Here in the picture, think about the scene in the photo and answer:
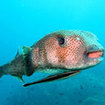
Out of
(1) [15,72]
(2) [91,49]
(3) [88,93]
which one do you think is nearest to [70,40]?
(2) [91,49]

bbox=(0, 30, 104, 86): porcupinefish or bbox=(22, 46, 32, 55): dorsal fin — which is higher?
bbox=(22, 46, 32, 55): dorsal fin

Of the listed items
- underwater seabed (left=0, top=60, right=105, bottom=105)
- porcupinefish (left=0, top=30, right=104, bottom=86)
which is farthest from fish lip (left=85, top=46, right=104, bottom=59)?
underwater seabed (left=0, top=60, right=105, bottom=105)

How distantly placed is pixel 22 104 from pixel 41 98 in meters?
2.29

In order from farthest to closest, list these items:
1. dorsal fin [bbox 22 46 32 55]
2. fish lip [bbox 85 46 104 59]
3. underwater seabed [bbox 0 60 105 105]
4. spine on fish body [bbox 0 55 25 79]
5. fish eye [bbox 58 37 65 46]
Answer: underwater seabed [bbox 0 60 105 105], spine on fish body [bbox 0 55 25 79], dorsal fin [bbox 22 46 32 55], fish eye [bbox 58 37 65 46], fish lip [bbox 85 46 104 59]

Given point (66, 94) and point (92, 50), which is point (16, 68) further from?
point (66, 94)

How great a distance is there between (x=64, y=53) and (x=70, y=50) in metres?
0.09

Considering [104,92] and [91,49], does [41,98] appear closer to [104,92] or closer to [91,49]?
[104,92]

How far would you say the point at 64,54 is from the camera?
2.05 meters

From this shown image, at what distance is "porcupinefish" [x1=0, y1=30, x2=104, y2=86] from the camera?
191 centimetres

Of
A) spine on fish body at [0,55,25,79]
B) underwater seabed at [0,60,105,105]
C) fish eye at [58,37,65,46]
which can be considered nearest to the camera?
fish eye at [58,37,65,46]

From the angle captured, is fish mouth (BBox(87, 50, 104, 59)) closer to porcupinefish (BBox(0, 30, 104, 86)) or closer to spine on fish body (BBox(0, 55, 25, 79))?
porcupinefish (BBox(0, 30, 104, 86))

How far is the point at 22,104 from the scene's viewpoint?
60.3 ft

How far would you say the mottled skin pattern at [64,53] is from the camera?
1.93 m

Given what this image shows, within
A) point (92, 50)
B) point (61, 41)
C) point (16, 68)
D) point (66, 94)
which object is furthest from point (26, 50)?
point (66, 94)
